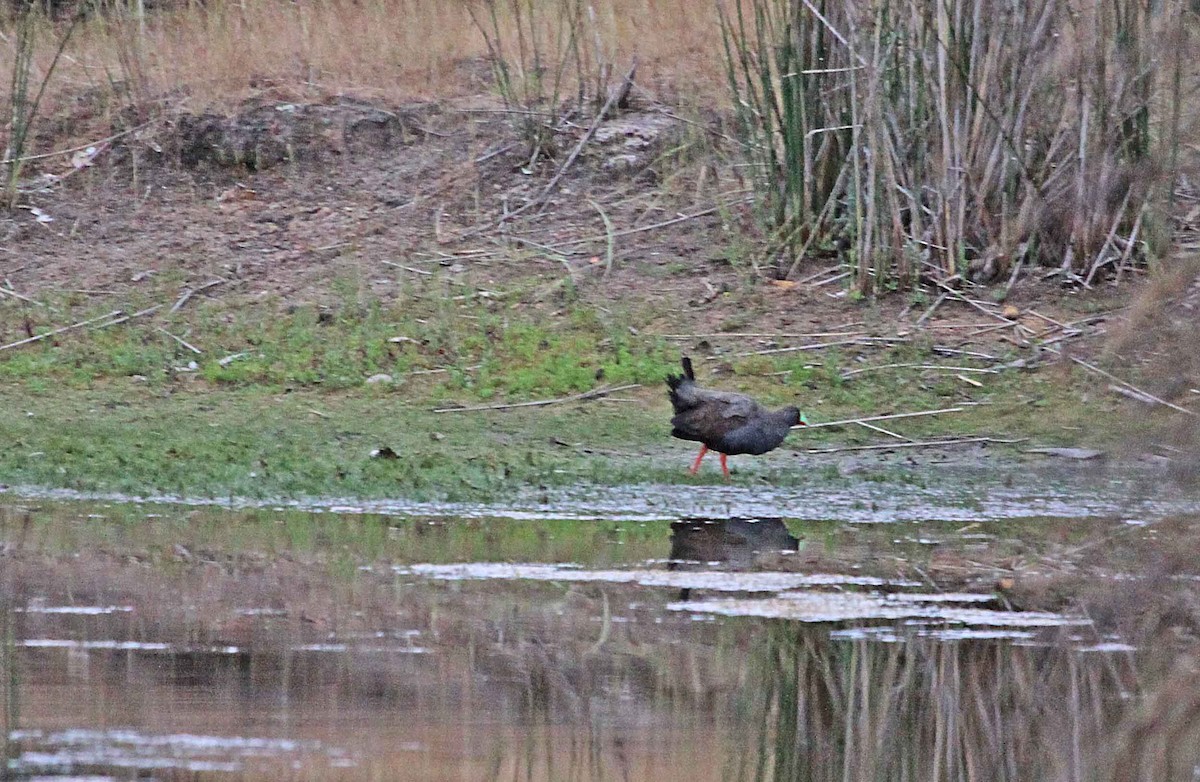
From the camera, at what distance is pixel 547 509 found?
754cm

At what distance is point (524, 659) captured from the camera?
5082mm

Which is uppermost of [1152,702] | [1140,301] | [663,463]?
[1140,301]

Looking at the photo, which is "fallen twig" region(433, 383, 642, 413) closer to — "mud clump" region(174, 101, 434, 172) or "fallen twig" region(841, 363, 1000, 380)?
"fallen twig" region(841, 363, 1000, 380)

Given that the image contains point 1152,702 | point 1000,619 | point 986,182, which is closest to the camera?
point 1152,702

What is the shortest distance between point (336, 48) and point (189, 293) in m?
3.44

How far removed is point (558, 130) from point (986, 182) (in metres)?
3.47

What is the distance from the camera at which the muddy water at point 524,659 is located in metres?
4.21

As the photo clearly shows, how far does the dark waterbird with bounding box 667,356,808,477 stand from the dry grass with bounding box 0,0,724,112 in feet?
16.5

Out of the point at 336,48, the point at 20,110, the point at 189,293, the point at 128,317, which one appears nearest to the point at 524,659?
the point at 128,317

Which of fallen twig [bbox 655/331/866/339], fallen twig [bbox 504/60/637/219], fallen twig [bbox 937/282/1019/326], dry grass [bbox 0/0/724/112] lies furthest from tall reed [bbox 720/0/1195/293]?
dry grass [bbox 0/0/724/112]

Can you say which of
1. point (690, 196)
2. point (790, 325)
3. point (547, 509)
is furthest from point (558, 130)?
point (547, 509)

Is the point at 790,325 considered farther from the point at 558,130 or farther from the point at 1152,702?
the point at 1152,702

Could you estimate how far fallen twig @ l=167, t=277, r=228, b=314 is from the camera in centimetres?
1102

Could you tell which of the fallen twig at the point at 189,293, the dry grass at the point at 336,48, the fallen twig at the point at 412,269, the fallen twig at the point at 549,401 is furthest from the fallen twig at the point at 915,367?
the fallen twig at the point at 189,293
